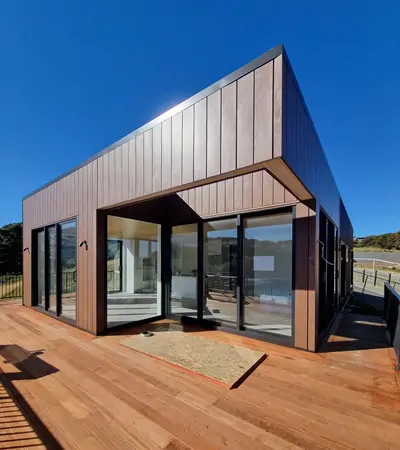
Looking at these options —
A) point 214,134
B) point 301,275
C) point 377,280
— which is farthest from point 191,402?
point 377,280

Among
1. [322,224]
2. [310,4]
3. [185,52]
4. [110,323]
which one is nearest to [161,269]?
[110,323]

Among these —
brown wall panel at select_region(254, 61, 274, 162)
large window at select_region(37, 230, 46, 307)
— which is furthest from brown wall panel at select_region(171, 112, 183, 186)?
large window at select_region(37, 230, 46, 307)

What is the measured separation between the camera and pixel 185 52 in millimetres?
6273

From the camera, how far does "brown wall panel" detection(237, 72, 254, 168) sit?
6.70 ft

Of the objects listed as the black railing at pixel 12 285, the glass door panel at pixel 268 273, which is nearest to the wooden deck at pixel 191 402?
the glass door panel at pixel 268 273

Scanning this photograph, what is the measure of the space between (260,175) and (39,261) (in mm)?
5923

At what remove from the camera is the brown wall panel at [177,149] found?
8.61 feet

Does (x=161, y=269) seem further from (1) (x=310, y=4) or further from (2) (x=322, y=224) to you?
(1) (x=310, y=4)

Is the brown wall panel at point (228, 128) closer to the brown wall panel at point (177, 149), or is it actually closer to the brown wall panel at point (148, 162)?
the brown wall panel at point (177, 149)

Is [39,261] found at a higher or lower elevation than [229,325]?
higher

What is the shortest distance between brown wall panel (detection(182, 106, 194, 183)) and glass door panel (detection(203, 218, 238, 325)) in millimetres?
1883

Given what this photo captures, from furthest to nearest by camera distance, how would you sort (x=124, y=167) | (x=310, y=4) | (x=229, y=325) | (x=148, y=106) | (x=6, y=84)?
1. (x=148, y=106)
2. (x=6, y=84)
3. (x=310, y=4)
4. (x=229, y=325)
5. (x=124, y=167)

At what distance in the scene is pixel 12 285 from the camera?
834 centimetres

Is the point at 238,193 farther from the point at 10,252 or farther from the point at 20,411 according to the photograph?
the point at 10,252
